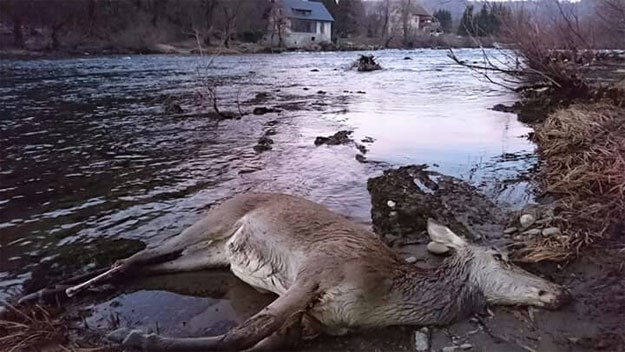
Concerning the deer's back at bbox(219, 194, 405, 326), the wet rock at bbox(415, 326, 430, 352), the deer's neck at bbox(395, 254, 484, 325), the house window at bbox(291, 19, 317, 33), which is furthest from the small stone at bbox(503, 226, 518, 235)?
the house window at bbox(291, 19, 317, 33)

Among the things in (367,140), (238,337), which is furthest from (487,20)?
(238,337)

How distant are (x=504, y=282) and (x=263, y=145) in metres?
7.14

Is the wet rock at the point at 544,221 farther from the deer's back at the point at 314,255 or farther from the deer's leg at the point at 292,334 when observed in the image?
the deer's leg at the point at 292,334

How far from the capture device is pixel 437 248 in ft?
18.2

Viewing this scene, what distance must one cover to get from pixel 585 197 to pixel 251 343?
16.1ft

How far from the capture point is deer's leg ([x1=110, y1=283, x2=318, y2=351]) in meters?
3.65

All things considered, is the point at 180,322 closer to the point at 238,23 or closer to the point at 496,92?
the point at 496,92

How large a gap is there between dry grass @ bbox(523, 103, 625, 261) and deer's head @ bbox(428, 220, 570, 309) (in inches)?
34.4

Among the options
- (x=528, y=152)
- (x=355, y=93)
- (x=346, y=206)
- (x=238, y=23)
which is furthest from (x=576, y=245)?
(x=238, y=23)

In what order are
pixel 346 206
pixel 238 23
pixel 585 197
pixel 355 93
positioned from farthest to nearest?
1. pixel 238 23
2. pixel 355 93
3. pixel 346 206
4. pixel 585 197

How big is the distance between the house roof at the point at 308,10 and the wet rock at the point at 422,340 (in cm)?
8496

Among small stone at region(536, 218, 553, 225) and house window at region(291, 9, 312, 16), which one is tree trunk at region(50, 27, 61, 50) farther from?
house window at region(291, 9, 312, 16)

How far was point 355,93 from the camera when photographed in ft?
69.6

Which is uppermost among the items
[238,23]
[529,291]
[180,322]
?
[238,23]
